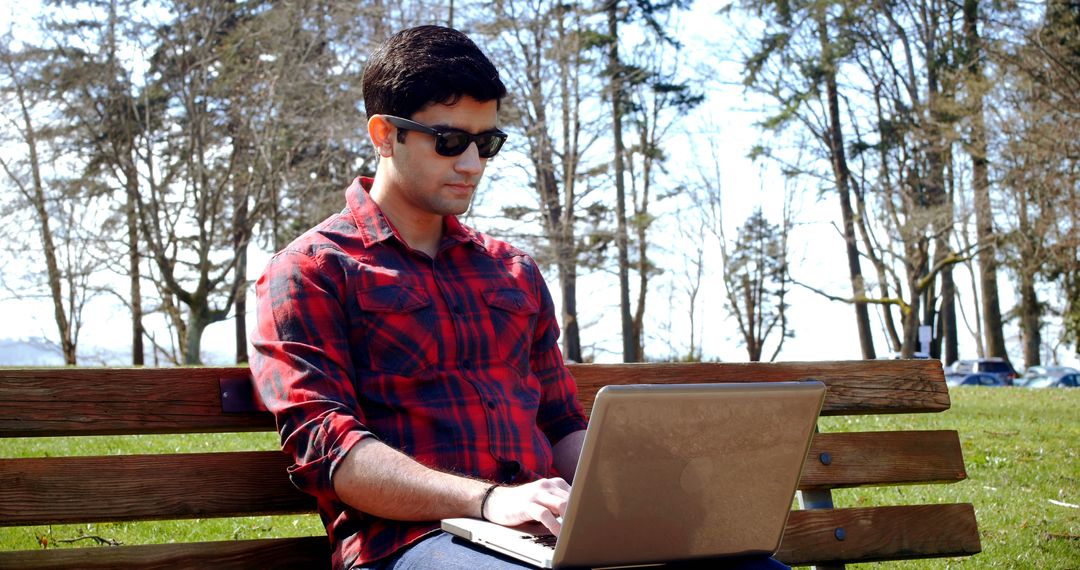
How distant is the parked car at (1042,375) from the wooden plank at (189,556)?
1365 inches

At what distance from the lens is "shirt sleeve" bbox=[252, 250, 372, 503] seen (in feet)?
7.84

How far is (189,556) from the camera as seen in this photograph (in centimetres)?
273

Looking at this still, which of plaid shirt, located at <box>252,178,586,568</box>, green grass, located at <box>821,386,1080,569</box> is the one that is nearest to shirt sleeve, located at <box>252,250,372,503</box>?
plaid shirt, located at <box>252,178,586,568</box>

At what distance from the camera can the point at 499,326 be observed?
2801mm

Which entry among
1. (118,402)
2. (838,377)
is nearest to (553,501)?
(118,402)

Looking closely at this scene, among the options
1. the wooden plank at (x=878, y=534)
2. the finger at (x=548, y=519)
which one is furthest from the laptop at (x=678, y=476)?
the wooden plank at (x=878, y=534)

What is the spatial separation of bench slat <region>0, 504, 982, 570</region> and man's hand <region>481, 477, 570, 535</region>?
Result: 799 mm

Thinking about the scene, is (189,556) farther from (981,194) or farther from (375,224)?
(981,194)

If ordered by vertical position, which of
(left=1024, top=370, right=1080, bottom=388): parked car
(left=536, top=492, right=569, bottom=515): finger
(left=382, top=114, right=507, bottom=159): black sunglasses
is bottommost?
(left=1024, top=370, right=1080, bottom=388): parked car

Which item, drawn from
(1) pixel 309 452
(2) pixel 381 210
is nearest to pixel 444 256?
(2) pixel 381 210

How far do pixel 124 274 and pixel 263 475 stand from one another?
21.0 m

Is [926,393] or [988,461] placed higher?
[926,393]

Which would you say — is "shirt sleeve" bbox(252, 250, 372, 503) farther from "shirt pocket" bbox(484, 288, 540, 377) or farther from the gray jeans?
"shirt pocket" bbox(484, 288, 540, 377)

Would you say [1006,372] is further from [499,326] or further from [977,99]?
[499,326]
